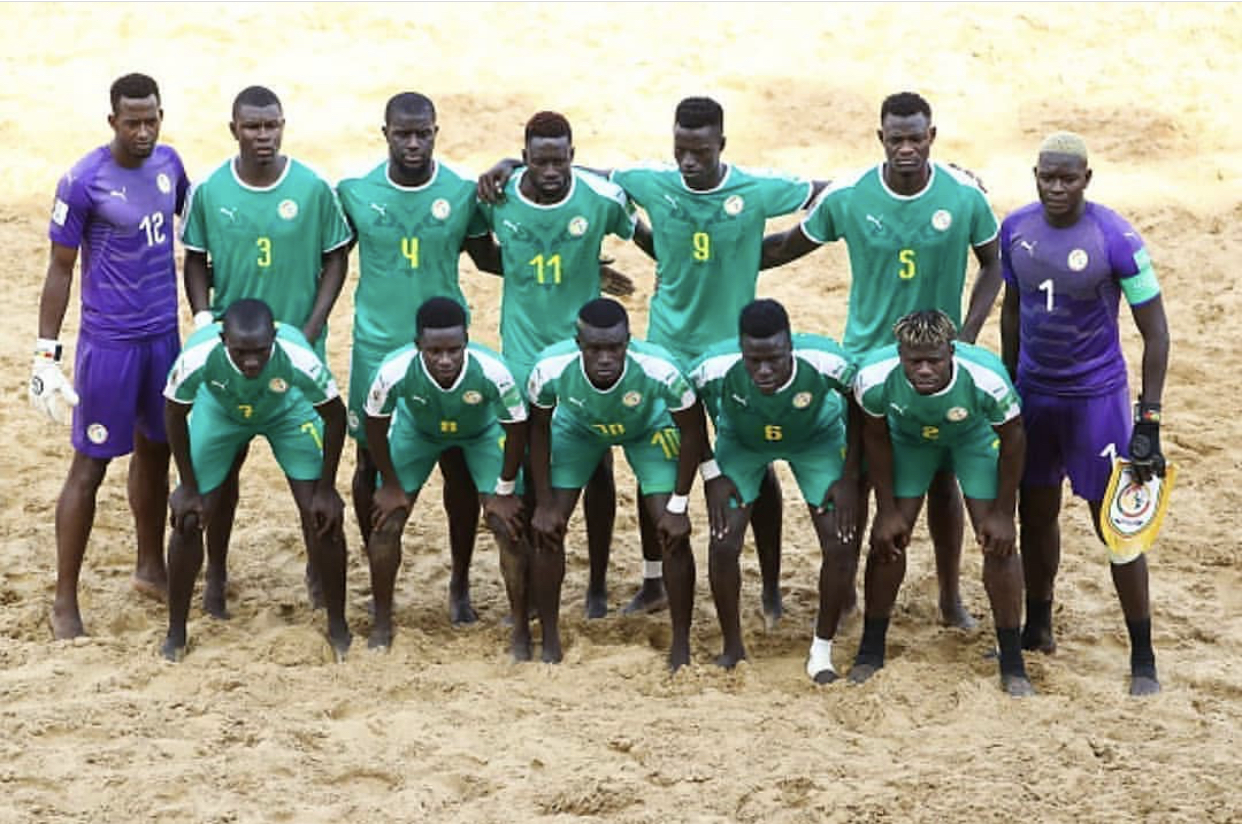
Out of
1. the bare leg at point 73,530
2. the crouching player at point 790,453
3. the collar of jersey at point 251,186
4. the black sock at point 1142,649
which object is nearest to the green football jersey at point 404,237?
the collar of jersey at point 251,186

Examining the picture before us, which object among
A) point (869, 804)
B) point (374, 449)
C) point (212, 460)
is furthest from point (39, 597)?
point (869, 804)

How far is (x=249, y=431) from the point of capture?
8.87 metres

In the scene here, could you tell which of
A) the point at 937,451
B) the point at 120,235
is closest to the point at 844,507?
the point at 937,451

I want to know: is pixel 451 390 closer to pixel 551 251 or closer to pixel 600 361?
pixel 600 361

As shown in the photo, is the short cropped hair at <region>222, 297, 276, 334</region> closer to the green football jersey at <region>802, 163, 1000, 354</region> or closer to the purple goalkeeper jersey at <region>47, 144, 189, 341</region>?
the purple goalkeeper jersey at <region>47, 144, 189, 341</region>

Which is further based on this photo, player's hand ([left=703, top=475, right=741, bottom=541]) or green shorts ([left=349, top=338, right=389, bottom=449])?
green shorts ([left=349, top=338, right=389, bottom=449])

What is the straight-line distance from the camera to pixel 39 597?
31.5 feet

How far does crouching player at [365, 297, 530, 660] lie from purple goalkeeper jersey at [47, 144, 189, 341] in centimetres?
109

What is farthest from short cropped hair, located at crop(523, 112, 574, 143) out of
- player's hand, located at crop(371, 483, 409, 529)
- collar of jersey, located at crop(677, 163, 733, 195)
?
player's hand, located at crop(371, 483, 409, 529)

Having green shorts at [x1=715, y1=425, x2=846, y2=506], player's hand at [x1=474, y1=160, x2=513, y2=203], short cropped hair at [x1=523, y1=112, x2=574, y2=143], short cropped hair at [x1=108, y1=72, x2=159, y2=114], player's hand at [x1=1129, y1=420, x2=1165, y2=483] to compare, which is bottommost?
green shorts at [x1=715, y1=425, x2=846, y2=506]

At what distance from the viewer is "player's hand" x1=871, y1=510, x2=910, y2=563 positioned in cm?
853

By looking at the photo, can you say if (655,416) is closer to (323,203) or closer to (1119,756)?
(323,203)

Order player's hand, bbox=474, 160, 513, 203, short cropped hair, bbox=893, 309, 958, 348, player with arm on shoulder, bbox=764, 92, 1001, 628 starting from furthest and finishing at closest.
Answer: player's hand, bbox=474, 160, 513, 203
player with arm on shoulder, bbox=764, 92, 1001, 628
short cropped hair, bbox=893, 309, 958, 348

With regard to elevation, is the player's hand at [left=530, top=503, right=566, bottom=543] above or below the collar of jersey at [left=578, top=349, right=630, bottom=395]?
below
